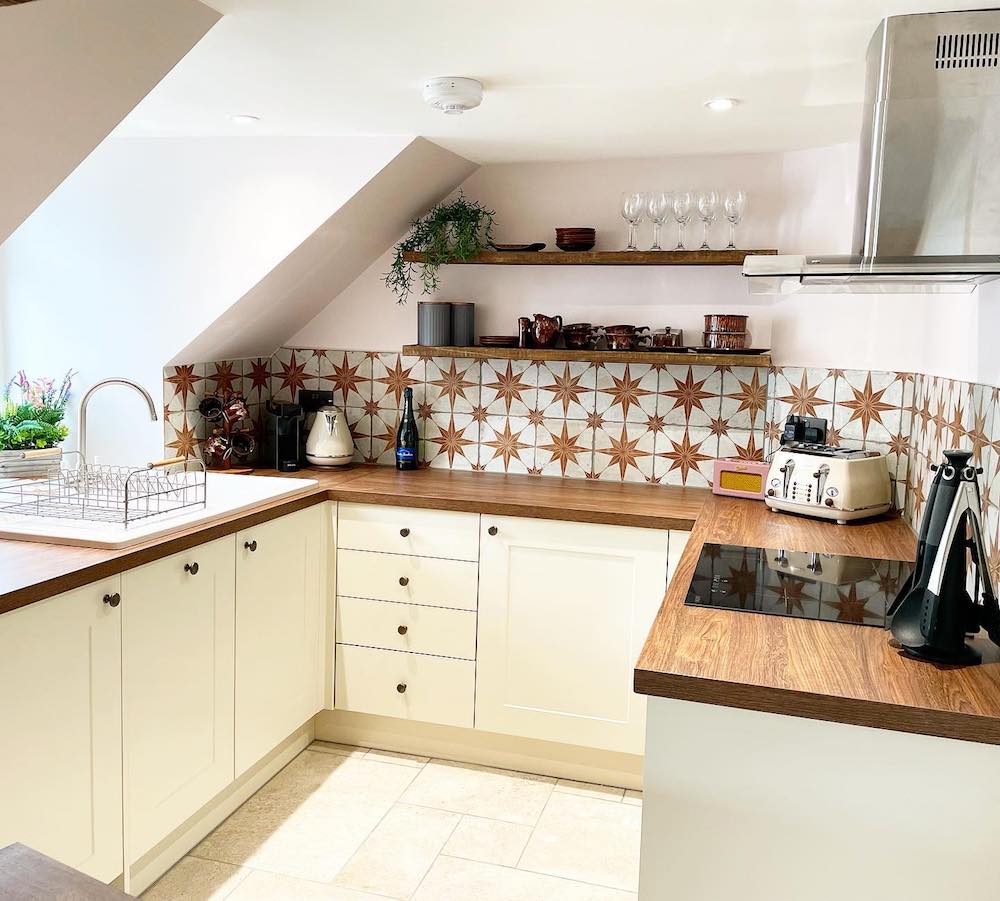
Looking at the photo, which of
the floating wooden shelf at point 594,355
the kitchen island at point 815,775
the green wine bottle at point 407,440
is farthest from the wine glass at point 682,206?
the kitchen island at point 815,775

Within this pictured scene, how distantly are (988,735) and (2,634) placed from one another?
1799mm

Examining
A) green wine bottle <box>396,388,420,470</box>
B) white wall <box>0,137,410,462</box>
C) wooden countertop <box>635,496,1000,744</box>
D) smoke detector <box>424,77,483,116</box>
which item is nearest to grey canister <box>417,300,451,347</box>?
green wine bottle <box>396,388,420,470</box>

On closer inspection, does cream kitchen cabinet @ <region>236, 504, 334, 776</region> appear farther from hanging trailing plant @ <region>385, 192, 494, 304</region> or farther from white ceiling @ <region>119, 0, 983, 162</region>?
white ceiling @ <region>119, 0, 983, 162</region>

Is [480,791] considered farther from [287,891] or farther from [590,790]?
[287,891]

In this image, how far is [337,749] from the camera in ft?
10.9

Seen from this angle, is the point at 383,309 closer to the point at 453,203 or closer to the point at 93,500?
the point at 453,203

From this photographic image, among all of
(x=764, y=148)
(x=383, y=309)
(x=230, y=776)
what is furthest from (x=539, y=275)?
(x=230, y=776)

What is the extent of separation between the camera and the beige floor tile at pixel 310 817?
2613 millimetres

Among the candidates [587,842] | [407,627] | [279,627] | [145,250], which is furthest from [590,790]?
[145,250]

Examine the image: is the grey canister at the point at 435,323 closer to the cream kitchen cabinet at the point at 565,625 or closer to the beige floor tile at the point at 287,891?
the cream kitchen cabinet at the point at 565,625

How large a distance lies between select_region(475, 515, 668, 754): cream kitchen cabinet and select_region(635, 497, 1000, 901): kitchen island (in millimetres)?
1288

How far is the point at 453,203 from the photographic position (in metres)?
3.58

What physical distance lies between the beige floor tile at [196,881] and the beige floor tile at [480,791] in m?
0.62

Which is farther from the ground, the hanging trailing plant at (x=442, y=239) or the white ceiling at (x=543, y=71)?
the white ceiling at (x=543, y=71)
